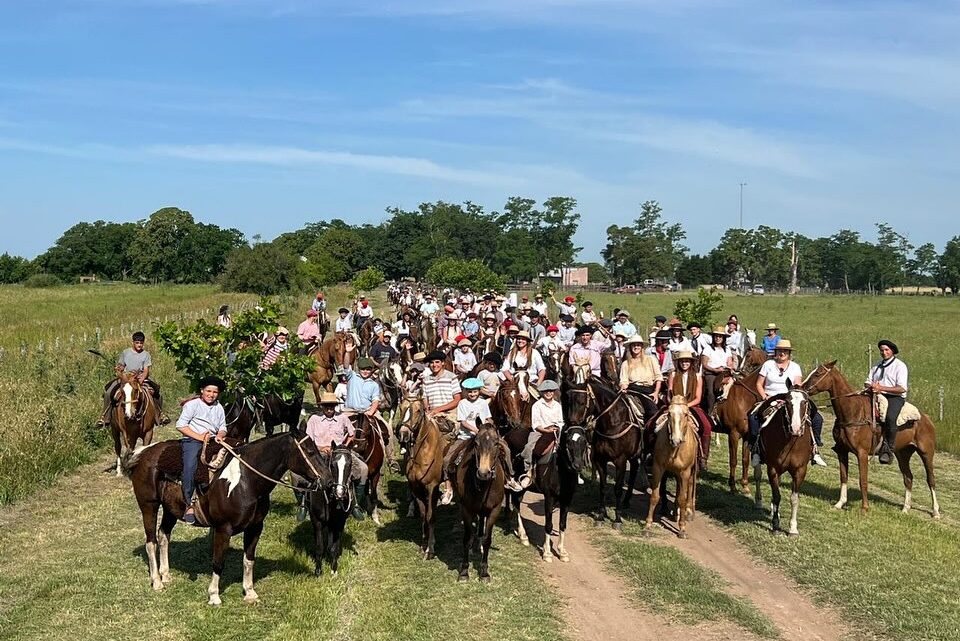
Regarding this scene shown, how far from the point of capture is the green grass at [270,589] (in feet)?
29.4

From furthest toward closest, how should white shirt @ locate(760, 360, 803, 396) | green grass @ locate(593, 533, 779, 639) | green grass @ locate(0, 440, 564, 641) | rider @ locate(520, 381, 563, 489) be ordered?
white shirt @ locate(760, 360, 803, 396) → rider @ locate(520, 381, 563, 489) → green grass @ locate(593, 533, 779, 639) → green grass @ locate(0, 440, 564, 641)

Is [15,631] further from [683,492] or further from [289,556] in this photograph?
[683,492]

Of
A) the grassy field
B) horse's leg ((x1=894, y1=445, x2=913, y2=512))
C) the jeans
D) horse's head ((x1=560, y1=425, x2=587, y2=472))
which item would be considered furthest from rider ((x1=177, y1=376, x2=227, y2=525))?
the grassy field

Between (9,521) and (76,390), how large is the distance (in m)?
7.31

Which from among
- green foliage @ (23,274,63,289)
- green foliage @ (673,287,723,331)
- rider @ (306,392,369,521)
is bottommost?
rider @ (306,392,369,521)

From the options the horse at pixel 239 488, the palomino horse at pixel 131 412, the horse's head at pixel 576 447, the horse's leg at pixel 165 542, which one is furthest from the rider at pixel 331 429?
the palomino horse at pixel 131 412

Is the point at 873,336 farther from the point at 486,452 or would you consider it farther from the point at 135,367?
the point at 486,452

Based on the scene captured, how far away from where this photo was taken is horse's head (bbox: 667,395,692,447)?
11.6m

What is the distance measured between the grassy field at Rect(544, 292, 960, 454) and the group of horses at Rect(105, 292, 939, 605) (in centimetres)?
677

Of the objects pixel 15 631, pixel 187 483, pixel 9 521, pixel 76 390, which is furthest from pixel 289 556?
pixel 76 390

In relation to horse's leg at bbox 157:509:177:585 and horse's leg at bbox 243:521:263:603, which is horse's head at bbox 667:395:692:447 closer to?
horse's leg at bbox 243:521:263:603

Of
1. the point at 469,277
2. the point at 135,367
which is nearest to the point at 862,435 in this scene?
the point at 135,367

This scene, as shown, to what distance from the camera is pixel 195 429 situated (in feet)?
32.1

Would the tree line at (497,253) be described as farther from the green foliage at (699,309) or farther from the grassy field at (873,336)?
the green foliage at (699,309)
